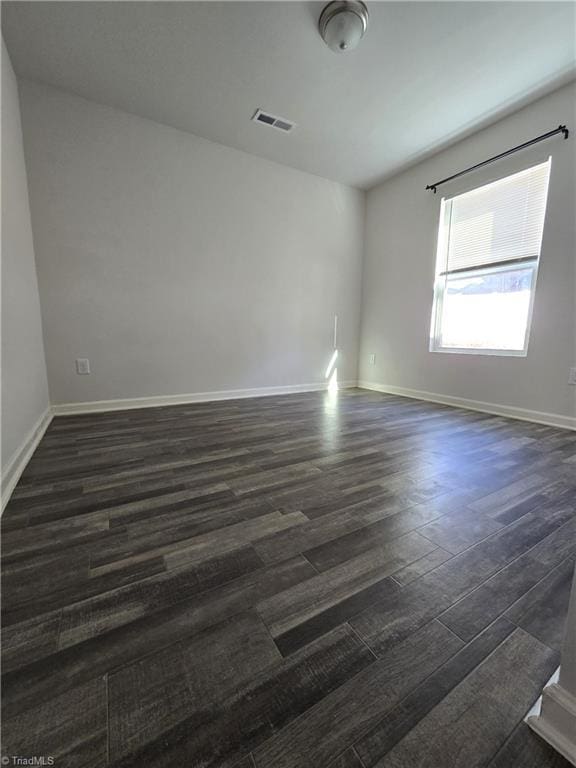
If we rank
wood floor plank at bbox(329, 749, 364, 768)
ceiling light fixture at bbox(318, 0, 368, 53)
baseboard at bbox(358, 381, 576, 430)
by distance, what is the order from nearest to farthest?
1. wood floor plank at bbox(329, 749, 364, 768)
2. ceiling light fixture at bbox(318, 0, 368, 53)
3. baseboard at bbox(358, 381, 576, 430)

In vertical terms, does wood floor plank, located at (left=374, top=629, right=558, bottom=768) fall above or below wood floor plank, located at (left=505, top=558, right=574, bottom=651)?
above

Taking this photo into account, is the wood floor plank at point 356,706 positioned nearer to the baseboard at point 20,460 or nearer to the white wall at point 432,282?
the baseboard at point 20,460

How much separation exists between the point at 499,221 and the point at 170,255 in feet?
10.4

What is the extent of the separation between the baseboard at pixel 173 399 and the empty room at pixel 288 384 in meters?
0.03

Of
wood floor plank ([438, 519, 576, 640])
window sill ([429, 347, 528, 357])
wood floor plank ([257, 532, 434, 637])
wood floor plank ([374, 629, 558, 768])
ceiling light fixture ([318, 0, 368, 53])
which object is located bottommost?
wood floor plank ([438, 519, 576, 640])

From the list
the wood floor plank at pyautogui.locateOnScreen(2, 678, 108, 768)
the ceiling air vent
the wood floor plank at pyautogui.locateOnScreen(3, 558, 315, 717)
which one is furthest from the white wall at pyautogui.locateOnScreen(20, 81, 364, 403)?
the wood floor plank at pyautogui.locateOnScreen(2, 678, 108, 768)

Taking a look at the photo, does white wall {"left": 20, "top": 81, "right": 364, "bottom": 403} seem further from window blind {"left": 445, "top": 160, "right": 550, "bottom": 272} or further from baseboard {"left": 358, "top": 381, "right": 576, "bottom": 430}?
window blind {"left": 445, "top": 160, "right": 550, "bottom": 272}

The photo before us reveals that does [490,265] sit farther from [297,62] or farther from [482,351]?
[297,62]

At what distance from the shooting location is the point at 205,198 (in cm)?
310

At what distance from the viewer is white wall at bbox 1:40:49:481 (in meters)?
1.56

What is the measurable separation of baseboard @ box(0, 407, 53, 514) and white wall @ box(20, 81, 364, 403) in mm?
706

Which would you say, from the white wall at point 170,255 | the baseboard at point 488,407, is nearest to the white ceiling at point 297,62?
the white wall at point 170,255

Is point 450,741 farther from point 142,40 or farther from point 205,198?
point 205,198

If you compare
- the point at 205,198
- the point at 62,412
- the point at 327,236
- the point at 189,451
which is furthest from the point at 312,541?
the point at 327,236
